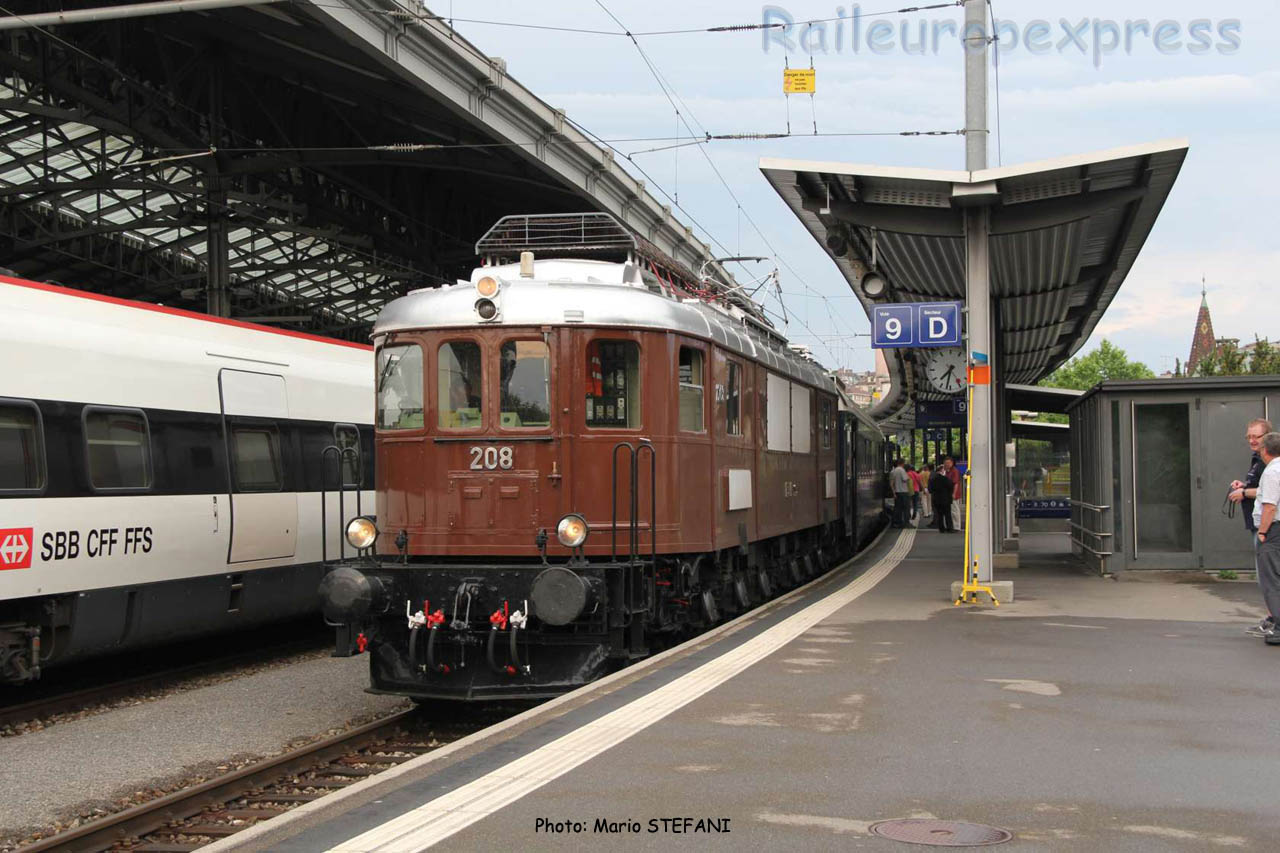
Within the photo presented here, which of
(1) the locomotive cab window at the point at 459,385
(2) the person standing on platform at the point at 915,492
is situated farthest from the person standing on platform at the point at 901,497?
(1) the locomotive cab window at the point at 459,385

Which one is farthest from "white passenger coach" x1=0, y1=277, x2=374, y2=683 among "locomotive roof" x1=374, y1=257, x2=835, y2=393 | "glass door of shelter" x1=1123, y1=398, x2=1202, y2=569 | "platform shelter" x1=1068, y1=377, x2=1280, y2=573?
"glass door of shelter" x1=1123, y1=398, x2=1202, y2=569

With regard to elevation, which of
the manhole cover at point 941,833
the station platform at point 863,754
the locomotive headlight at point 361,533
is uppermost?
the locomotive headlight at point 361,533

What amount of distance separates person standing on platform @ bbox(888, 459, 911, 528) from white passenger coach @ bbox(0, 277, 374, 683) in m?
22.2

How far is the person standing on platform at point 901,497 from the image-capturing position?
34562 mm

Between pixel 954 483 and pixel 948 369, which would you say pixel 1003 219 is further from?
pixel 954 483

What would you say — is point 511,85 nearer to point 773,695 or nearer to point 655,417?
point 655,417

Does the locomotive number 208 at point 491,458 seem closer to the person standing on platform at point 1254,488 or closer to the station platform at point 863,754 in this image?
the station platform at point 863,754

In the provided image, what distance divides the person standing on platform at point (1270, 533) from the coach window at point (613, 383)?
504 cm

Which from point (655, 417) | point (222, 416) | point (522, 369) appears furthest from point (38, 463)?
point (655, 417)

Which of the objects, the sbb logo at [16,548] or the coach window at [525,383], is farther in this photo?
the coach window at [525,383]

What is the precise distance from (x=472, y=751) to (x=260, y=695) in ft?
16.8

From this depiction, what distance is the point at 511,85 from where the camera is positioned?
25188 mm

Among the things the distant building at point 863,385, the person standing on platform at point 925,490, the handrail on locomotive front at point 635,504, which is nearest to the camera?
the handrail on locomotive front at point 635,504

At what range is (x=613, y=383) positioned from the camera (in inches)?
407
